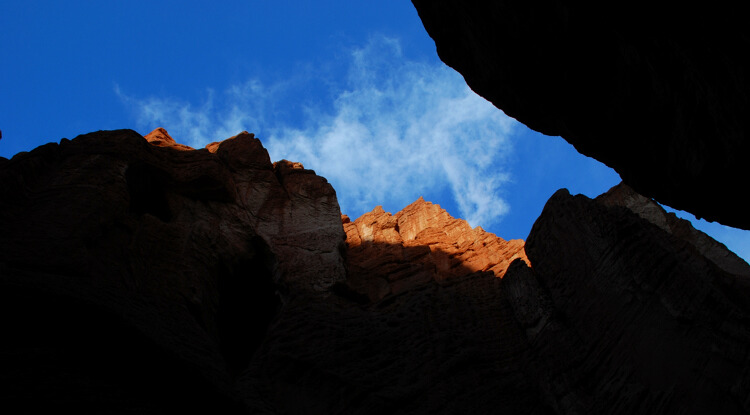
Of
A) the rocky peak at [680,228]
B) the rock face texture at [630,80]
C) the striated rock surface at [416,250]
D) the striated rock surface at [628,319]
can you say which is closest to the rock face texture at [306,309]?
the striated rock surface at [628,319]

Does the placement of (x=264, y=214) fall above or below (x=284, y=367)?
above

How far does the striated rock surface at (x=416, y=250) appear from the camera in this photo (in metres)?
22.7

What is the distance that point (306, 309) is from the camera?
18547 mm

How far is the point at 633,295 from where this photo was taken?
1438 cm

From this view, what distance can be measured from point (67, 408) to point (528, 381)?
36.8ft

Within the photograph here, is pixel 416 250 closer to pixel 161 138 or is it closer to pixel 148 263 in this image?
pixel 148 263

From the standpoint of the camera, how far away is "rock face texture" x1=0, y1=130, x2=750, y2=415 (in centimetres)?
1126

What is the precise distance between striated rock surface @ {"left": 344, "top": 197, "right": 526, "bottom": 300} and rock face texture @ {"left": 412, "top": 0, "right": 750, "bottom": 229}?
1038cm

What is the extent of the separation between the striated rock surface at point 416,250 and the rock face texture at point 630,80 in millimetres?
10383

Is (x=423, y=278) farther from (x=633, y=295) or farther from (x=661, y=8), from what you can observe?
(x=661, y=8)

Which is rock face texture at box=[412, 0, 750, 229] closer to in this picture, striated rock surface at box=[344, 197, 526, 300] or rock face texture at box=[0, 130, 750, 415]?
rock face texture at box=[0, 130, 750, 415]

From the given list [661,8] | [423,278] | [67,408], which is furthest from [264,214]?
[661,8]

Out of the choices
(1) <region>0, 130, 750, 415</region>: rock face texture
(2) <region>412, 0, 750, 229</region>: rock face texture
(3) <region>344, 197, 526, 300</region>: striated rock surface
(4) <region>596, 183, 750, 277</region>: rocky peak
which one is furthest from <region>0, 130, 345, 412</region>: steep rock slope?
(4) <region>596, 183, 750, 277</region>: rocky peak

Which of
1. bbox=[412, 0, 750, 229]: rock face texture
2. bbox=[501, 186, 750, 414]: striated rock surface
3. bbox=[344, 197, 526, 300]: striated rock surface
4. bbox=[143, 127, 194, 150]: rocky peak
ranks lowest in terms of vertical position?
bbox=[501, 186, 750, 414]: striated rock surface
